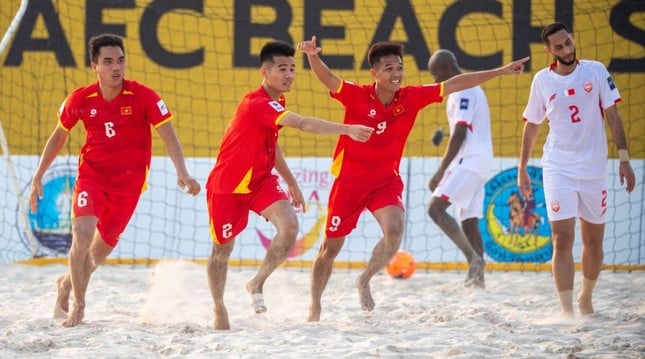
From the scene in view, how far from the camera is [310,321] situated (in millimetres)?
6664

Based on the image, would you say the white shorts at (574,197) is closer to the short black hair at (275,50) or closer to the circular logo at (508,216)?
the short black hair at (275,50)

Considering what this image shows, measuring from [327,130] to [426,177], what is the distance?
460 centimetres

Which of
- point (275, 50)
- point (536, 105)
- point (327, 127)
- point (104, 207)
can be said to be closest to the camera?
point (327, 127)

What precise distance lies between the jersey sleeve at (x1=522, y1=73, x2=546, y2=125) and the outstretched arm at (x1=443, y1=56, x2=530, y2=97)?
21 cm

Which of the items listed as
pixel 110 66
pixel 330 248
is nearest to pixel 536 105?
pixel 330 248

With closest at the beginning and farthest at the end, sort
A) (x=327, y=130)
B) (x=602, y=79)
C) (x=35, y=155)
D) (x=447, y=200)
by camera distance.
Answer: (x=327, y=130)
(x=602, y=79)
(x=447, y=200)
(x=35, y=155)

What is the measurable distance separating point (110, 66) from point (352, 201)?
1704mm

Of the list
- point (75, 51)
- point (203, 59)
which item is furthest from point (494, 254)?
point (75, 51)

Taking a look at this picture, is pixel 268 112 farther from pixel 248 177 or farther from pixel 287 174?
pixel 287 174

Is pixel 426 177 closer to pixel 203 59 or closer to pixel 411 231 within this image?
pixel 411 231

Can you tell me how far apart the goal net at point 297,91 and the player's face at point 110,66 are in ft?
12.4

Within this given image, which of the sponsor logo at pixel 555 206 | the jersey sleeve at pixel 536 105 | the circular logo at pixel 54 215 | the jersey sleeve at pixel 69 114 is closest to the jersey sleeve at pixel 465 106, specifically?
the jersey sleeve at pixel 536 105

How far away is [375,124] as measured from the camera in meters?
6.61

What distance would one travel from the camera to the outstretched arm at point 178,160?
615cm
